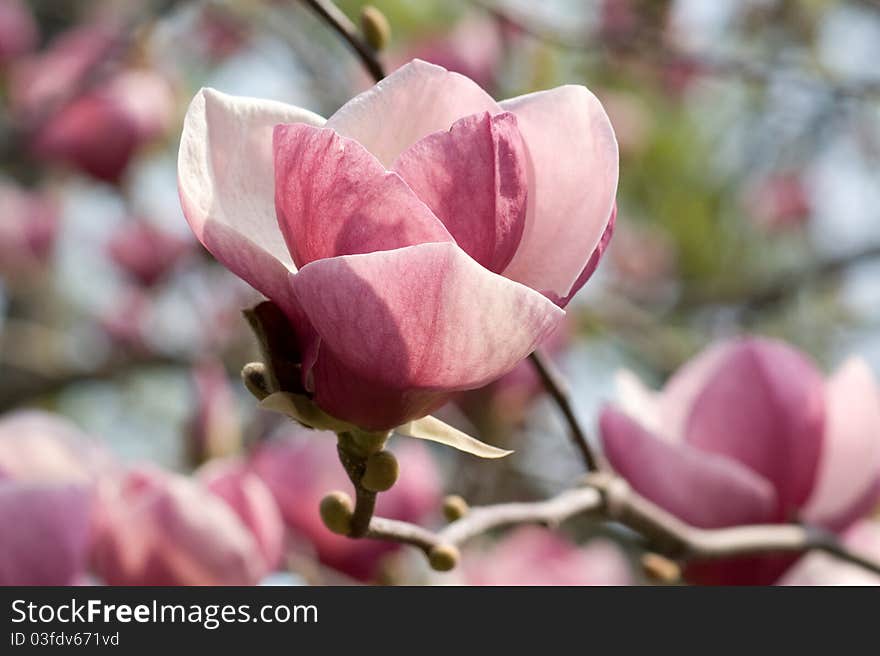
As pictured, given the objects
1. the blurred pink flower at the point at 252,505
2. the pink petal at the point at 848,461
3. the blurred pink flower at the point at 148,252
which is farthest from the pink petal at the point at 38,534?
the blurred pink flower at the point at 148,252

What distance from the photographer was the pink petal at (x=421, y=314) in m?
0.41

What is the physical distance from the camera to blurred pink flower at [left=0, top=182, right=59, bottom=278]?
2.27 metres

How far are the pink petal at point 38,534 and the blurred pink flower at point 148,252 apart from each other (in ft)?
5.67

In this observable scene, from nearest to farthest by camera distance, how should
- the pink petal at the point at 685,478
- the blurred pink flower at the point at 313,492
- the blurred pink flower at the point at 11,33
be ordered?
the pink petal at the point at 685,478 < the blurred pink flower at the point at 313,492 < the blurred pink flower at the point at 11,33

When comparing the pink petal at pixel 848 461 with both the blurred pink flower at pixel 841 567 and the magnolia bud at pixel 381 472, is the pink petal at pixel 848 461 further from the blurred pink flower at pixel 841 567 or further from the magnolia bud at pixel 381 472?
the magnolia bud at pixel 381 472

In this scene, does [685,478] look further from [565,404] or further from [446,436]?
[446,436]

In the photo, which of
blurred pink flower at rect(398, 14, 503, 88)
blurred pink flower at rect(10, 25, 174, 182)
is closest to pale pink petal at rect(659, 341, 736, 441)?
blurred pink flower at rect(398, 14, 503, 88)

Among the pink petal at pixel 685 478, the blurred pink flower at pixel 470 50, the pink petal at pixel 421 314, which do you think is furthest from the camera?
the blurred pink flower at pixel 470 50

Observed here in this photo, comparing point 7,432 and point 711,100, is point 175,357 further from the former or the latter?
point 711,100

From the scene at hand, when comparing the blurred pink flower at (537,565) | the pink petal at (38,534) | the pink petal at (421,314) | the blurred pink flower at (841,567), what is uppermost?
the pink petal at (421,314)

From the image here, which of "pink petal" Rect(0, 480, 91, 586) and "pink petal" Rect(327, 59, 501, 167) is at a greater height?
"pink petal" Rect(327, 59, 501, 167)

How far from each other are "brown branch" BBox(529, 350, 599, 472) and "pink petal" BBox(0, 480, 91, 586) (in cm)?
29

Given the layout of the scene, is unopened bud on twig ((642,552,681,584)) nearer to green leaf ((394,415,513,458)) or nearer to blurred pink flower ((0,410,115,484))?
green leaf ((394,415,513,458))

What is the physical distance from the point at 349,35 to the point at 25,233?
1.90m
